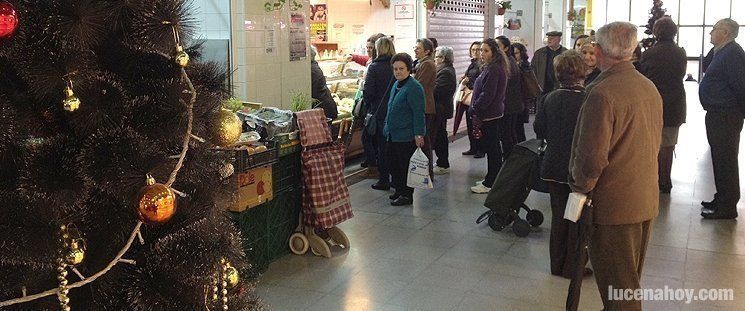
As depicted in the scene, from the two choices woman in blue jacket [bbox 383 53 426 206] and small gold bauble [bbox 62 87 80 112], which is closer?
small gold bauble [bbox 62 87 80 112]

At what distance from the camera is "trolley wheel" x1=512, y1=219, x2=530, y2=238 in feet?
18.5

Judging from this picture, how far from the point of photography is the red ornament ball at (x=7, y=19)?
4.61ft

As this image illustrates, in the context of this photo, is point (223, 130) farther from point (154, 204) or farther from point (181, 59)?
point (154, 204)

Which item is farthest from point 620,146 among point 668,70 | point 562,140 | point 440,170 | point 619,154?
point 440,170

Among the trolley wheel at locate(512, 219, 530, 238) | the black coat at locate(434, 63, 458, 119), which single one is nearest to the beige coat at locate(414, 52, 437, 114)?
the black coat at locate(434, 63, 458, 119)

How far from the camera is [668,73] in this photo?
256 inches

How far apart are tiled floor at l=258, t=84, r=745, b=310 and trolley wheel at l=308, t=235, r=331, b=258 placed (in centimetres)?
5

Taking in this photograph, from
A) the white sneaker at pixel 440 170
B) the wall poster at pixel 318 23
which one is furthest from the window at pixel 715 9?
the white sneaker at pixel 440 170

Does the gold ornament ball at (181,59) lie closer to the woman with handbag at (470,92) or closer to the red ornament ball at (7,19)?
the red ornament ball at (7,19)

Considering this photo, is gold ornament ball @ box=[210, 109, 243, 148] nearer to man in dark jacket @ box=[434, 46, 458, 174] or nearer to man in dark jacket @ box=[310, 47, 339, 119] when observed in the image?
man in dark jacket @ box=[310, 47, 339, 119]

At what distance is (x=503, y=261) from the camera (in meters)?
5.07

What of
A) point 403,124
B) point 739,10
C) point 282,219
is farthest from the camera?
point 739,10

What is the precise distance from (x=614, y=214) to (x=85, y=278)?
250 cm

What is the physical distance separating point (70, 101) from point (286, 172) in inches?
141
